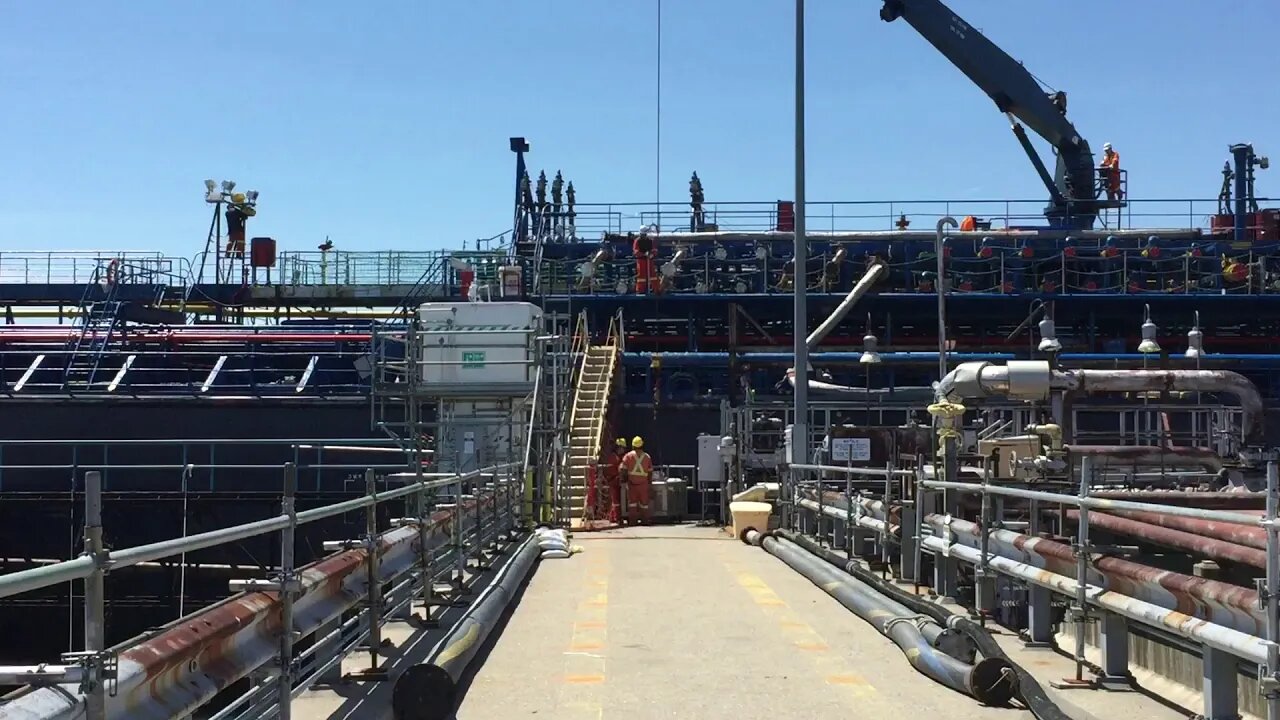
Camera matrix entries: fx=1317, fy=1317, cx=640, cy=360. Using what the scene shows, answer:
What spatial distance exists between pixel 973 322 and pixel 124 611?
24.9m

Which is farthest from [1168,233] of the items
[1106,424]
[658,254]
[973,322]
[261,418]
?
[261,418]

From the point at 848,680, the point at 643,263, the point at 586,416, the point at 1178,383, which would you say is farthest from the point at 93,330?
the point at 848,680

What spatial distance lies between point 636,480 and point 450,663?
16.5 meters

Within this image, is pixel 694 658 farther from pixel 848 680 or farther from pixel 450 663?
pixel 450 663

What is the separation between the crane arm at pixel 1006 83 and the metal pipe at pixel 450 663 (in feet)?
96.2

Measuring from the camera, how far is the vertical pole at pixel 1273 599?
5113 mm

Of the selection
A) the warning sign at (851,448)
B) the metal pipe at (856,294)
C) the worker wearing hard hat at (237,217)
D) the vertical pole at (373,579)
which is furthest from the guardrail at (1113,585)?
the worker wearing hard hat at (237,217)

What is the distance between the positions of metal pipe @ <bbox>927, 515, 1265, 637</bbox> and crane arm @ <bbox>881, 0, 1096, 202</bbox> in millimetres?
31111

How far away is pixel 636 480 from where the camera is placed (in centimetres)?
2441

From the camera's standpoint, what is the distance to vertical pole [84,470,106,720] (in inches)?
144

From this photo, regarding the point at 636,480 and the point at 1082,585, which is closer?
the point at 1082,585

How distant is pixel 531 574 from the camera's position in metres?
15.1

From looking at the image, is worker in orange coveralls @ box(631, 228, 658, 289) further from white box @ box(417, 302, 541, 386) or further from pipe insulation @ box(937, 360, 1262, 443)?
pipe insulation @ box(937, 360, 1262, 443)

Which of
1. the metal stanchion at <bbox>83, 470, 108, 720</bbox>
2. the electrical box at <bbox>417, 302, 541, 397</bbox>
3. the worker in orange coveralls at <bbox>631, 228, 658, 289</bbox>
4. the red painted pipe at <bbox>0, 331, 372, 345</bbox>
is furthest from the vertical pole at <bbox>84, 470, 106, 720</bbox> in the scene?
the red painted pipe at <bbox>0, 331, 372, 345</bbox>
